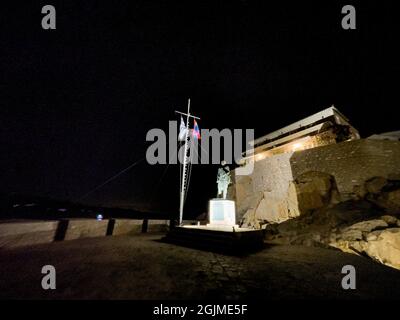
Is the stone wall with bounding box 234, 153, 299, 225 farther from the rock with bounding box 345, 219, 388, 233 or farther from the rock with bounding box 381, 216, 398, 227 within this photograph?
the rock with bounding box 381, 216, 398, 227

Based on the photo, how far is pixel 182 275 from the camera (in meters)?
4.42

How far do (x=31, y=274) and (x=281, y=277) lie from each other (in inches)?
226

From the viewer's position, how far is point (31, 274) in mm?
4184

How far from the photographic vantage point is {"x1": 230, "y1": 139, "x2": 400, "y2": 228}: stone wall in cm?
1359

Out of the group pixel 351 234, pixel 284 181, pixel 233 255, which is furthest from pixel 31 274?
pixel 284 181

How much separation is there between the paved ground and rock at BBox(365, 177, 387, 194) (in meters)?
9.61

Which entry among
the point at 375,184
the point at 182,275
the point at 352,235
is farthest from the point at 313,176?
the point at 182,275

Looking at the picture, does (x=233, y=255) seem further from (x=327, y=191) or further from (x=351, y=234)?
(x=327, y=191)

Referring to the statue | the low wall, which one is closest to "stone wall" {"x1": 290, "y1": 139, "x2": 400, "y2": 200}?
the statue

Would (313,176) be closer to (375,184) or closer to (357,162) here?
(357,162)

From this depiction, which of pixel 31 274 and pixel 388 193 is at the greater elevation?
pixel 388 193

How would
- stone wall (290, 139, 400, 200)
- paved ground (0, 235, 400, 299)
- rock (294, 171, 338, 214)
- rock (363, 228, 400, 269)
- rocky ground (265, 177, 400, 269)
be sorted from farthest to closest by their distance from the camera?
rock (294, 171, 338, 214) → stone wall (290, 139, 400, 200) → rocky ground (265, 177, 400, 269) → rock (363, 228, 400, 269) → paved ground (0, 235, 400, 299)

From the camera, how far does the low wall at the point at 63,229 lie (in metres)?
6.41

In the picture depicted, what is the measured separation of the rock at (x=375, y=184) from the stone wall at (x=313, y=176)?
0.27 metres
